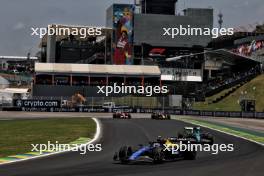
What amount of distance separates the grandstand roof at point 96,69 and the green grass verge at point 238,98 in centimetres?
2651

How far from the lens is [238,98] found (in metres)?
81.1

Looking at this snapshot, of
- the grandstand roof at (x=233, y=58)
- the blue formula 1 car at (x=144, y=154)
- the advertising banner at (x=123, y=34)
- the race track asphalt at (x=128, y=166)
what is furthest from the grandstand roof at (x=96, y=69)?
the blue formula 1 car at (x=144, y=154)

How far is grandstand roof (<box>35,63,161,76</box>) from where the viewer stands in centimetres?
10506

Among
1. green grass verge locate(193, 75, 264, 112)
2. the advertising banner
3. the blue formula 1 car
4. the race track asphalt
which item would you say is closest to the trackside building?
the advertising banner

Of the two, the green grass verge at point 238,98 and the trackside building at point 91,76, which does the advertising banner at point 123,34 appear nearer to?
the trackside building at point 91,76

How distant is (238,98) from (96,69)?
36.5m

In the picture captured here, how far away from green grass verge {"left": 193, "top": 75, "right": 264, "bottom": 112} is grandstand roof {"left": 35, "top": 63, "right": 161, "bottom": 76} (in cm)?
2651

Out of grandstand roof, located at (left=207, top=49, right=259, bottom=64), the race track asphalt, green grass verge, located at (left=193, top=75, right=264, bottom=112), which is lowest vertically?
the race track asphalt

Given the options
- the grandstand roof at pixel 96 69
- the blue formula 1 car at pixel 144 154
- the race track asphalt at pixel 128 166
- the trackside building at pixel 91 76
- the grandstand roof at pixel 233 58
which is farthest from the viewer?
the grandstand roof at pixel 96 69

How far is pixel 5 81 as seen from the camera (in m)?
130

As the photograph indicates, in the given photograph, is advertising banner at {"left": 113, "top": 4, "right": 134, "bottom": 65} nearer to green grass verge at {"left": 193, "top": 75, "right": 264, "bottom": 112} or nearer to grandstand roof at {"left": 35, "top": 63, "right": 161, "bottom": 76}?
grandstand roof at {"left": 35, "top": 63, "right": 161, "bottom": 76}

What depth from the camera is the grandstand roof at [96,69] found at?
345 ft

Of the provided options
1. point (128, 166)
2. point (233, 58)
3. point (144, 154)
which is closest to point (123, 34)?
point (233, 58)

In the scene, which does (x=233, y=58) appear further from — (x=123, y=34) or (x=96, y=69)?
(x=123, y=34)
